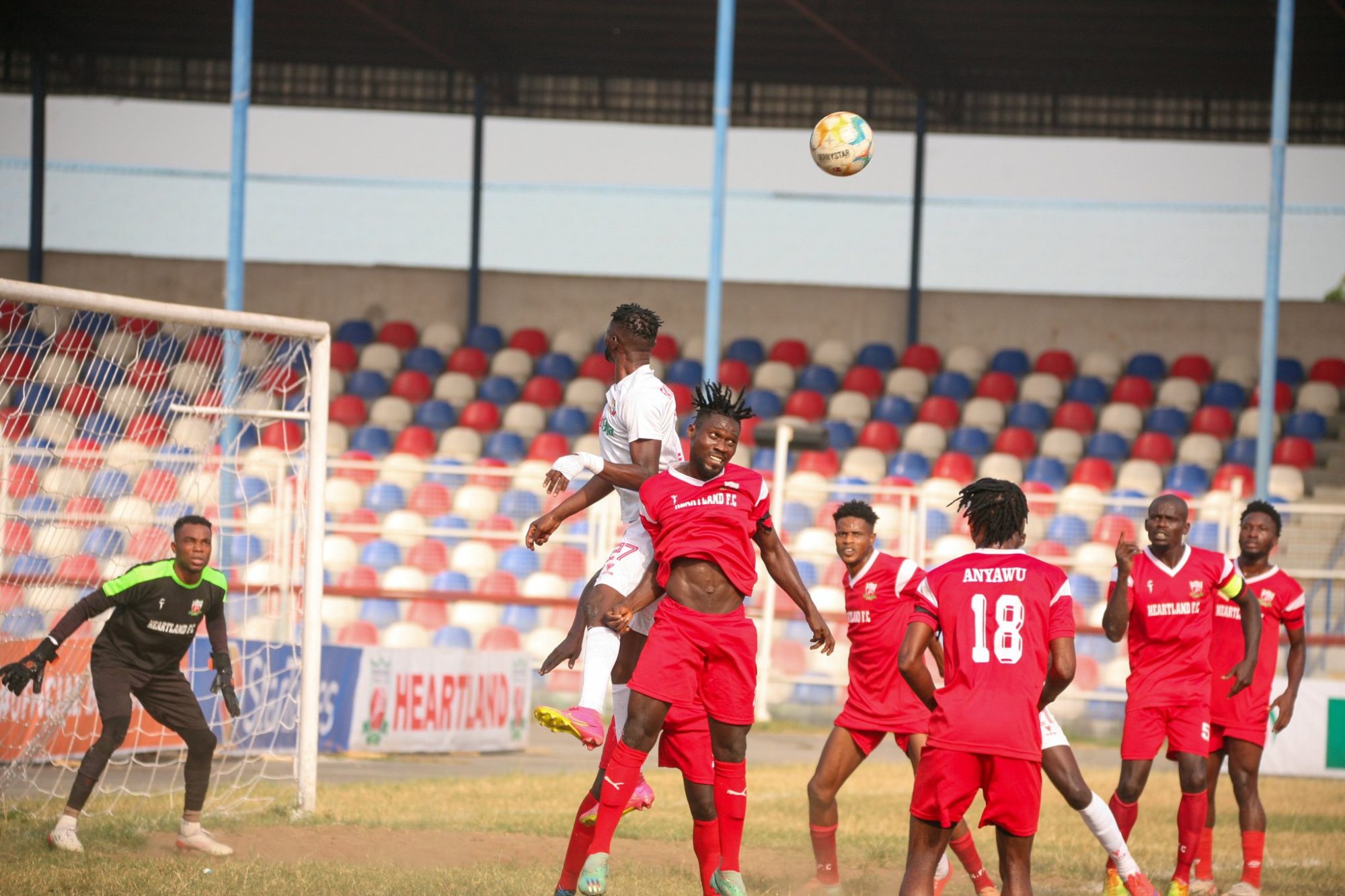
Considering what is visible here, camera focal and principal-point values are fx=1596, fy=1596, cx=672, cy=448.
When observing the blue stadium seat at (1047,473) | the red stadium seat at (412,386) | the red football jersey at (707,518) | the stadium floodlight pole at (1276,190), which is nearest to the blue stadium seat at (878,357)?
the blue stadium seat at (1047,473)

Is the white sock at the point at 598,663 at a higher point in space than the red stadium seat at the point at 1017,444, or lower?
lower

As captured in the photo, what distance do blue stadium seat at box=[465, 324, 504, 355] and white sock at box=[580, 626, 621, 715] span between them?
1714 cm

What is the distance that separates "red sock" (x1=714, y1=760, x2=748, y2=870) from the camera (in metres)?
6.61

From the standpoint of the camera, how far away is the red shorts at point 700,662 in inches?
259

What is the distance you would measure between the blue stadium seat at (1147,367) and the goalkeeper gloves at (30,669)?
17.4 m

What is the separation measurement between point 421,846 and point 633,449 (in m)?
3.04

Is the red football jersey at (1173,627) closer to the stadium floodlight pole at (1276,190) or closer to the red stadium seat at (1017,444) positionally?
the stadium floodlight pole at (1276,190)

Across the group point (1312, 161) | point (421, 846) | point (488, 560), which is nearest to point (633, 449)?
point (421, 846)

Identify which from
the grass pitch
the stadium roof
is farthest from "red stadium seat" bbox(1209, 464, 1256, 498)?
the grass pitch

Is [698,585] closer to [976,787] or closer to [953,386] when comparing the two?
[976,787]

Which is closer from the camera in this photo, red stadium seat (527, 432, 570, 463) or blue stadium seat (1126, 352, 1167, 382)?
red stadium seat (527, 432, 570, 463)

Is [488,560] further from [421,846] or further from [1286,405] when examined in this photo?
[1286,405]

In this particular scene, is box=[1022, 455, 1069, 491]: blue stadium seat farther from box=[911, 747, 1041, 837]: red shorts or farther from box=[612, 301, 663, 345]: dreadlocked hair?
box=[911, 747, 1041, 837]: red shorts

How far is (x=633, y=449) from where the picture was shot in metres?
7.09
